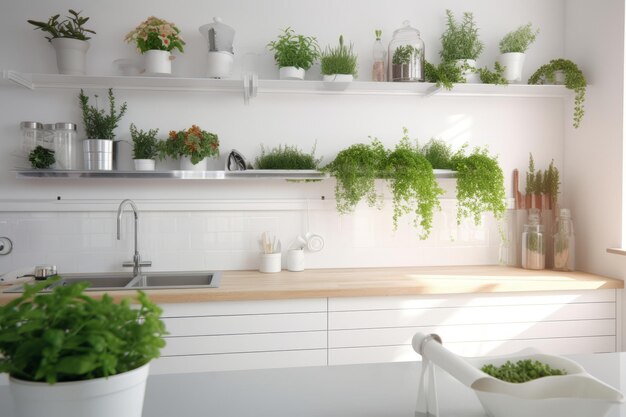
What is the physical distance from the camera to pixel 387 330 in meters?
2.71

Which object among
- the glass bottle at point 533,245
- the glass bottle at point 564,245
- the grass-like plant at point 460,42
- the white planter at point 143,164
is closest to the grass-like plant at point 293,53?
the grass-like plant at point 460,42

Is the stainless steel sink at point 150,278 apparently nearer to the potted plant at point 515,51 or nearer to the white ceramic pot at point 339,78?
the white ceramic pot at point 339,78

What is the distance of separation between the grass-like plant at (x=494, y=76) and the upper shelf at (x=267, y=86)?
0.04 meters

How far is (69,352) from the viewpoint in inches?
27.2

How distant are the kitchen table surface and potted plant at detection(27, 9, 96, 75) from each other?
2.29 meters

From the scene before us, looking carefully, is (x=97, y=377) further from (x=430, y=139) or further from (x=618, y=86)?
(x=618, y=86)

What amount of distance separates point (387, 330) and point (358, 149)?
3.58 ft

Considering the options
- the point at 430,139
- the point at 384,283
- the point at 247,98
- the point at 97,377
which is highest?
the point at 247,98

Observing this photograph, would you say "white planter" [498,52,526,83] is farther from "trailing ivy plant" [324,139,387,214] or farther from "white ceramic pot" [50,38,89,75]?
"white ceramic pot" [50,38,89,75]

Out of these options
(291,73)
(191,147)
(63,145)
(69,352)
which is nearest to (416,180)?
(291,73)

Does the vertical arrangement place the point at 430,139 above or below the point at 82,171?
above

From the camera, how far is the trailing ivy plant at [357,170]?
118 inches

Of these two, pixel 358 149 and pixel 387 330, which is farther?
pixel 358 149

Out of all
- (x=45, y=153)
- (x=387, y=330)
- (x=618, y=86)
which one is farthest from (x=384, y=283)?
(x=45, y=153)
